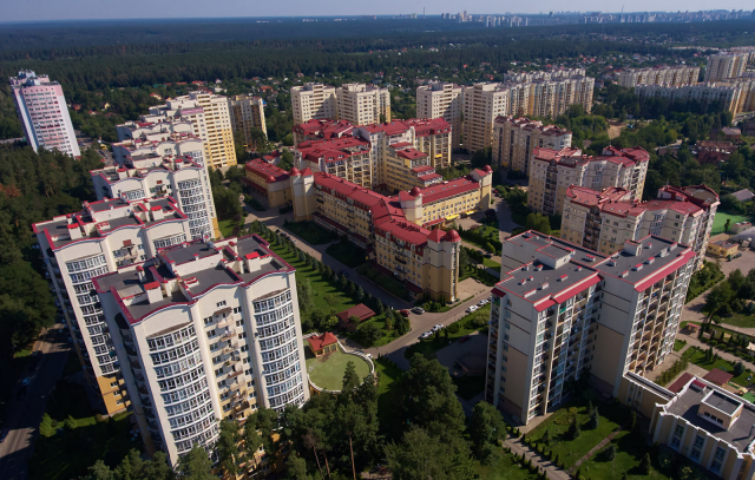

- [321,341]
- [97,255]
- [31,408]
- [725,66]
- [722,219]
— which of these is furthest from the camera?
[725,66]

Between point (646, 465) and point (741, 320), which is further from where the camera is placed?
point (741, 320)

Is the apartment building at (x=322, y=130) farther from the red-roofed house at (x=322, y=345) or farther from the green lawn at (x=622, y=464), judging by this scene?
the green lawn at (x=622, y=464)

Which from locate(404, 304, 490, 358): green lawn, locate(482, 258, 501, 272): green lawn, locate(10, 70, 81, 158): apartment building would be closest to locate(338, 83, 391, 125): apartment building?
locate(482, 258, 501, 272): green lawn

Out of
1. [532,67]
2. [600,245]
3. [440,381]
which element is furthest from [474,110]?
[532,67]

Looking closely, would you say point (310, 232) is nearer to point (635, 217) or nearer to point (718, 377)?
point (635, 217)

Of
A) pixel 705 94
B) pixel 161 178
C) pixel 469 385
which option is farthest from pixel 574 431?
pixel 705 94

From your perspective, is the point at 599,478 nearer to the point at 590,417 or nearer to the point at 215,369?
the point at 590,417
